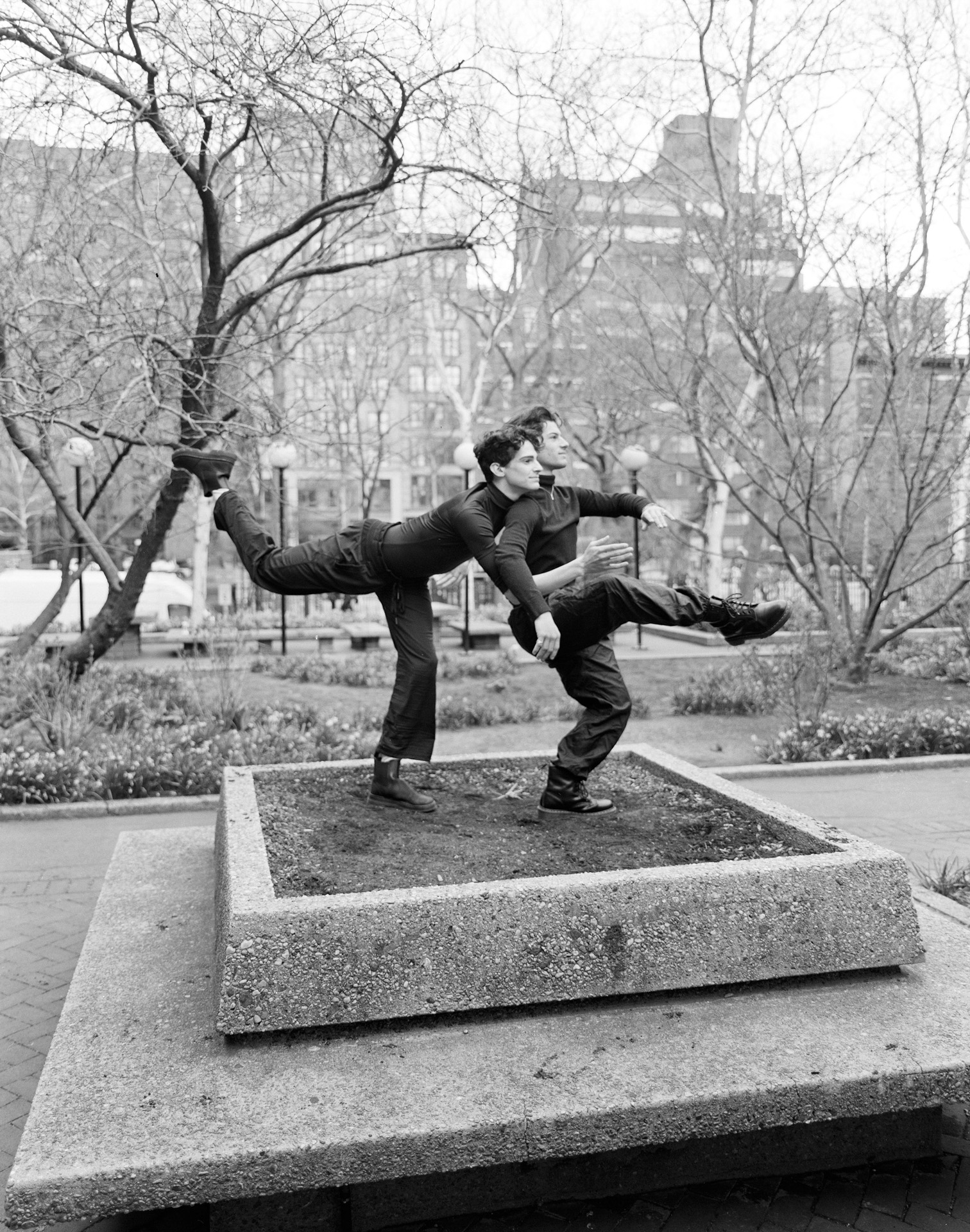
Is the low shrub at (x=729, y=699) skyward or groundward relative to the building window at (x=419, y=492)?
groundward

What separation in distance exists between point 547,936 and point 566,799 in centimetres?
147

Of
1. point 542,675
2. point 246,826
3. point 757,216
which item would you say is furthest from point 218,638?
point 246,826

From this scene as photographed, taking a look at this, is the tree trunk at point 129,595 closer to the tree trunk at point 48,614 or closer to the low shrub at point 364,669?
the tree trunk at point 48,614

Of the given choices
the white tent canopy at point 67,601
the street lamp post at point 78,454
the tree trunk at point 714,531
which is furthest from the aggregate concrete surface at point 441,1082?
the white tent canopy at point 67,601

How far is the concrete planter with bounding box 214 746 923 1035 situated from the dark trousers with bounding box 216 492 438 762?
1.26 metres

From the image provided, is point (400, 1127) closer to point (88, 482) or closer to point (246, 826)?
point (246, 826)

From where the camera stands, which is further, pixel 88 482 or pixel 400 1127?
pixel 88 482

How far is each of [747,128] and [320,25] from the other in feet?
28.9

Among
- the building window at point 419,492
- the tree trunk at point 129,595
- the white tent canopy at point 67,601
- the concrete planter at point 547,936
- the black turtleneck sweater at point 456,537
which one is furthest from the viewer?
the building window at point 419,492

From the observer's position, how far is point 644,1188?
3.04 meters

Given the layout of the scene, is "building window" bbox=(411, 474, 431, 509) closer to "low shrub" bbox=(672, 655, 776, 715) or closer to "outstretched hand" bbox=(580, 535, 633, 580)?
"low shrub" bbox=(672, 655, 776, 715)

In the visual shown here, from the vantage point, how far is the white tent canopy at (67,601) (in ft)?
78.1

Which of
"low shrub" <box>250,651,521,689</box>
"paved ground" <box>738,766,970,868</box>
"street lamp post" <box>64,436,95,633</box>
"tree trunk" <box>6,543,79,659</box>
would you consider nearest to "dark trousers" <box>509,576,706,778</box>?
"paved ground" <box>738,766,970,868</box>

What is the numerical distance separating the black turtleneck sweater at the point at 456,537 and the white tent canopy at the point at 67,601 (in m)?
19.2
